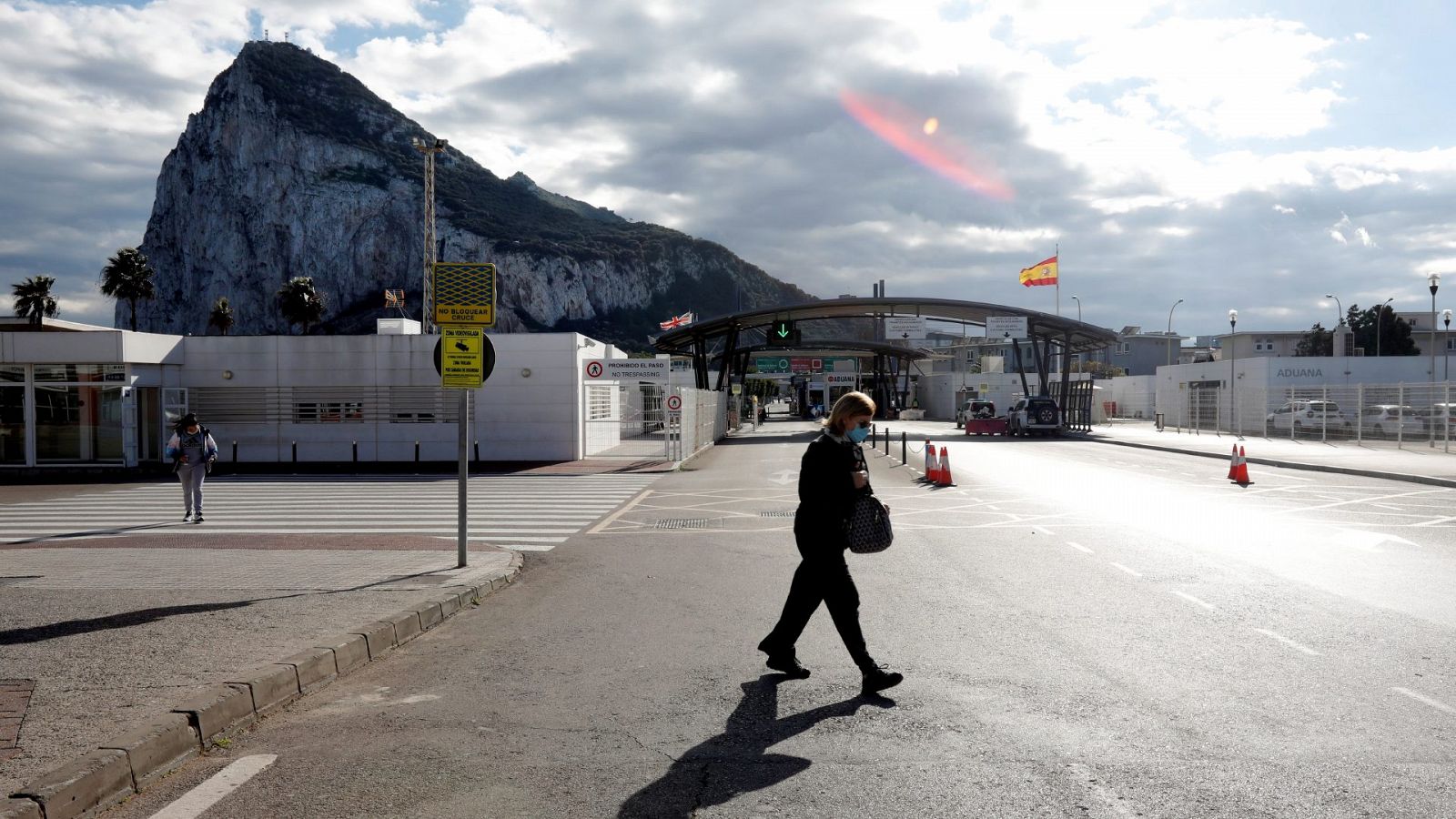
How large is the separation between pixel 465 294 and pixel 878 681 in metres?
6.54

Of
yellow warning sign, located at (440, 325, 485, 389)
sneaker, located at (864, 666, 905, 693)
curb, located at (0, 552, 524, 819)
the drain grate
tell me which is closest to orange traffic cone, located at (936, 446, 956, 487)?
the drain grate

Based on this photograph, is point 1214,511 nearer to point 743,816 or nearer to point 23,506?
point 743,816

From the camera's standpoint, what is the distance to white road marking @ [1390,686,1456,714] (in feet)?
17.6

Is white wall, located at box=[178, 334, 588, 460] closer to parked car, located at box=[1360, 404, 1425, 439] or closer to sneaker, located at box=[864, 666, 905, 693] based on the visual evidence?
sneaker, located at box=[864, 666, 905, 693]

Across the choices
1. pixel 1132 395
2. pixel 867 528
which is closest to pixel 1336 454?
pixel 867 528

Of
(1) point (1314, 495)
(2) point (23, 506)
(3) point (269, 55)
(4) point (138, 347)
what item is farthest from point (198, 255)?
(1) point (1314, 495)

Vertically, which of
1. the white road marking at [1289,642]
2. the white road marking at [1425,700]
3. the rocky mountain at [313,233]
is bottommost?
the white road marking at [1289,642]

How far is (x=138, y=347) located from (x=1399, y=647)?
3076 cm

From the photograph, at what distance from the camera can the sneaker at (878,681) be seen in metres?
5.86

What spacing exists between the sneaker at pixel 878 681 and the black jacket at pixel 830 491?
2.48 ft

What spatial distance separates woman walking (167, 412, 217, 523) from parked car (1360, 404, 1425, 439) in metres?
33.9

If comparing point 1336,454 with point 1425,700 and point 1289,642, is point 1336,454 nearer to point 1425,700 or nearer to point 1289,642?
point 1289,642

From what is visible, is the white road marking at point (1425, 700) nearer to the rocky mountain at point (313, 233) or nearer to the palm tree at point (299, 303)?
the palm tree at point (299, 303)

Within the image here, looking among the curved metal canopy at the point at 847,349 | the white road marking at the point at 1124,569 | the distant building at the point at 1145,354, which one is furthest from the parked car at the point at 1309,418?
the distant building at the point at 1145,354
